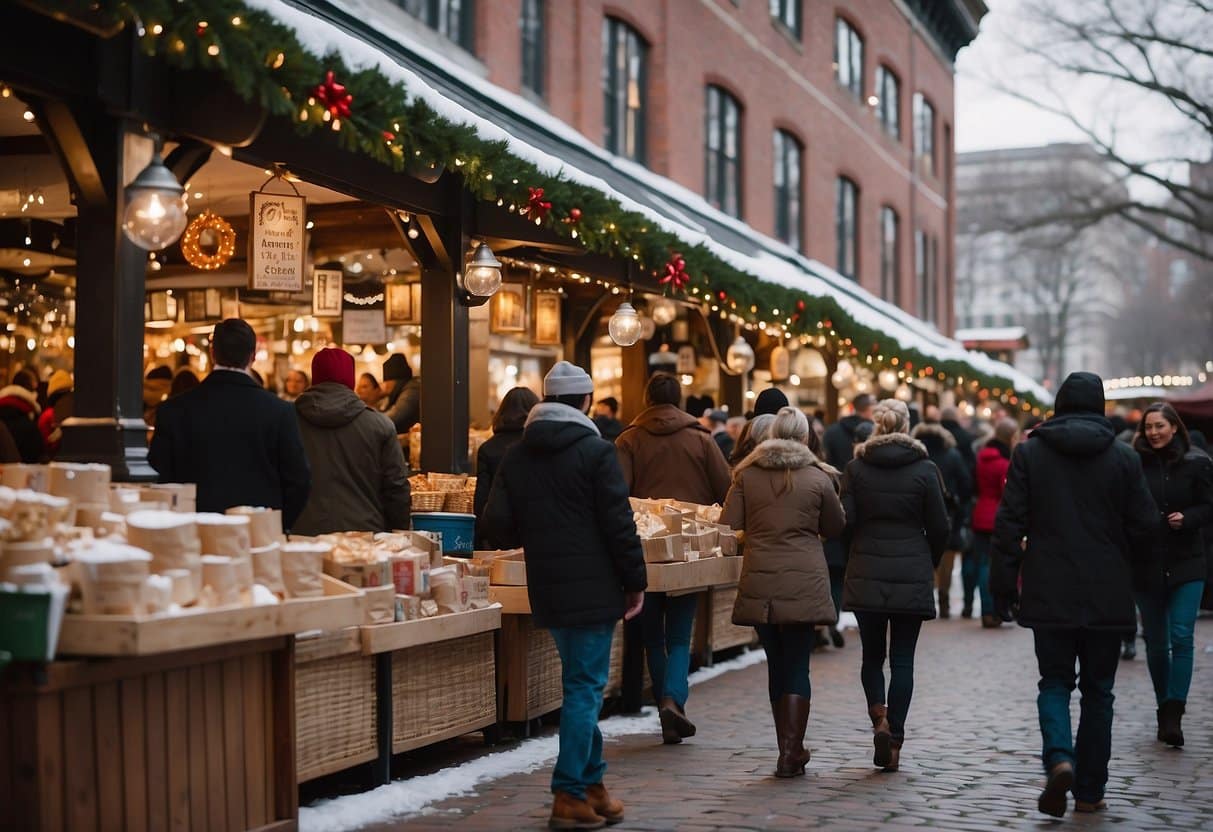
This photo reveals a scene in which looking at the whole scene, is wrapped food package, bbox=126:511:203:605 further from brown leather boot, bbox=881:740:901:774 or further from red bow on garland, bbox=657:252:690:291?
red bow on garland, bbox=657:252:690:291

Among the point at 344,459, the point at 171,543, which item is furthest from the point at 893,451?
the point at 171,543

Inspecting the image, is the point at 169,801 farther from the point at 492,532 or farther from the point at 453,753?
the point at 453,753

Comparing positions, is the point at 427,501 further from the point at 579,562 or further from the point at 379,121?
the point at 579,562

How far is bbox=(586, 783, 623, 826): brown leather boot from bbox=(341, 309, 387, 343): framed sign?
25.3 ft

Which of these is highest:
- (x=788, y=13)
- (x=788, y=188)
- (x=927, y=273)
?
(x=788, y=13)

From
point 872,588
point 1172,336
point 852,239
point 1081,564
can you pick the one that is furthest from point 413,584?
point 1172,336

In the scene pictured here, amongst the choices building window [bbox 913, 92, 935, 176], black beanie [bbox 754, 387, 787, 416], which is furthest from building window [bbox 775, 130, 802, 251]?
black beanie [bbox 754, 387, 787, 416]

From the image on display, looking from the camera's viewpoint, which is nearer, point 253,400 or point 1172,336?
point 253,400

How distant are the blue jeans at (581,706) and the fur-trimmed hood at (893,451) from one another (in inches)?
92.2

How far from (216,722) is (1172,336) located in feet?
309

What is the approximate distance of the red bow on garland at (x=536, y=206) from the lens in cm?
1014

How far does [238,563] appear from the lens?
19.3 feet

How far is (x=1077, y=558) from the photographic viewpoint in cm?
719

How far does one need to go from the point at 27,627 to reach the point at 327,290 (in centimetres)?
868
